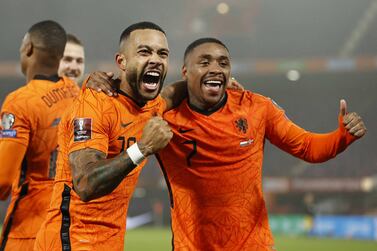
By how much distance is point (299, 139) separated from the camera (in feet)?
14.3

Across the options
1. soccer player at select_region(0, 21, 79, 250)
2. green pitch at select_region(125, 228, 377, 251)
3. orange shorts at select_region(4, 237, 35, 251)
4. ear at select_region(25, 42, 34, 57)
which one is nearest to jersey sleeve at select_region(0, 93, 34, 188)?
soccer player at select_region(0, 21, 79, 250)

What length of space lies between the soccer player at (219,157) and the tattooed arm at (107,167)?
1.14m

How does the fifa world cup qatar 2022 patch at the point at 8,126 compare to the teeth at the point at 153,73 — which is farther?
the fifa world cup qatar 2022 patch at the point at 8,126

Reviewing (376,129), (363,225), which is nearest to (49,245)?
(363,225)

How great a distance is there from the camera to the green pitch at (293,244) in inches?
556

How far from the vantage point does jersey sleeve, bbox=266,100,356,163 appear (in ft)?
14.0

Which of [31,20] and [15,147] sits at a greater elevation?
[31,20]

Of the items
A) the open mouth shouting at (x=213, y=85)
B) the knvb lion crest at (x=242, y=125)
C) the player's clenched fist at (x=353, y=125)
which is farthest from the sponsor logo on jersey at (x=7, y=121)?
the player's clenched fist at (x=353, y=125)

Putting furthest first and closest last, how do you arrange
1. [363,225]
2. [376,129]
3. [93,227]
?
[376,129] < [363,225] < [93,227]

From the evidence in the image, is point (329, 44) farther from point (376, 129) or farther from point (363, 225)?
point (363, 225)

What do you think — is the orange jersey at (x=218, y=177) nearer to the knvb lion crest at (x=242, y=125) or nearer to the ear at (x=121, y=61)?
the knvb lion crest at (x=242, y=125)

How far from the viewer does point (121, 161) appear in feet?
9.95

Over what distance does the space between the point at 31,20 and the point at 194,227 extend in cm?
2528

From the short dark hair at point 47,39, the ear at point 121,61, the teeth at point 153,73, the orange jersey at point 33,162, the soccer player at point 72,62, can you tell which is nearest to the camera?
the teeth at point 153,73
